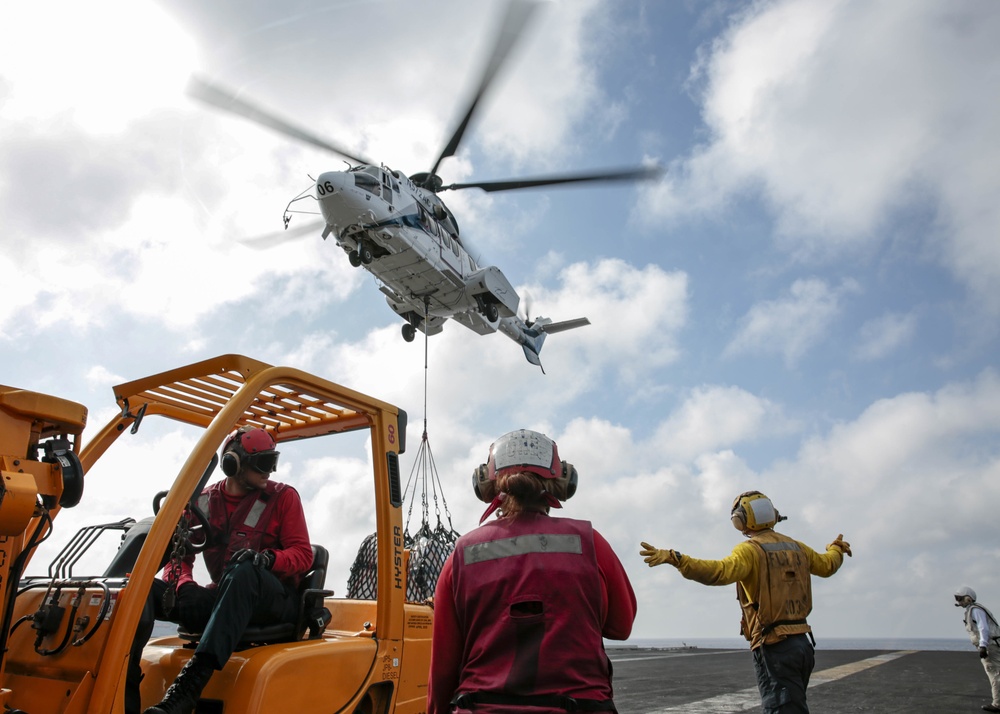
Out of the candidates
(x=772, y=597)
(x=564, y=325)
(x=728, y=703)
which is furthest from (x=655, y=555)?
(x=564, y=325)

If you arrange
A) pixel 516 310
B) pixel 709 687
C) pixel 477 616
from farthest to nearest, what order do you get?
1. pixel 516 310
2. pixel 709 687
3. pixel 477 616

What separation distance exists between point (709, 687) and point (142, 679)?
949 cm

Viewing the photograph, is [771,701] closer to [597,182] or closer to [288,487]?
[288,487]

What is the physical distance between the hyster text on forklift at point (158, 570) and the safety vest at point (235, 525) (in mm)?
108

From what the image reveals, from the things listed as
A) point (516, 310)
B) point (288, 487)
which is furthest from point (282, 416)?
point (516, 310)

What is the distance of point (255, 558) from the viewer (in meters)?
3.57

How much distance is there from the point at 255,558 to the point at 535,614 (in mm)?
1964

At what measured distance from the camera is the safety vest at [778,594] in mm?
4629

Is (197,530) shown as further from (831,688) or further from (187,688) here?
(831,688)

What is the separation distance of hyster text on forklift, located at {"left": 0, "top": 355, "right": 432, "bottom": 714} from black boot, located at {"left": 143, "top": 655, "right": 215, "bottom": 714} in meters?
0.19

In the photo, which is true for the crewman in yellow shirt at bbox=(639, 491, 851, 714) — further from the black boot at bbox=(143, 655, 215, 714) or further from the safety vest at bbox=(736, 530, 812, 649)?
the black boot at bbox=(143, 655, 215, 714)

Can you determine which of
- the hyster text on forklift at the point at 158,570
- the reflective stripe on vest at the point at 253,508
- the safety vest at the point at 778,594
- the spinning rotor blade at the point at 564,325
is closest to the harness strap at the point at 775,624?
the safety vest at the point at 778,594

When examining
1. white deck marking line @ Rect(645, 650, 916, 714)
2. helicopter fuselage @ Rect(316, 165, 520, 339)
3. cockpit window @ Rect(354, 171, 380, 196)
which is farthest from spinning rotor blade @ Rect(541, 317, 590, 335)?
white deck marking line @ Rect(645, 650, 916, 714)

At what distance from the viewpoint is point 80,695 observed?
2752 mm
